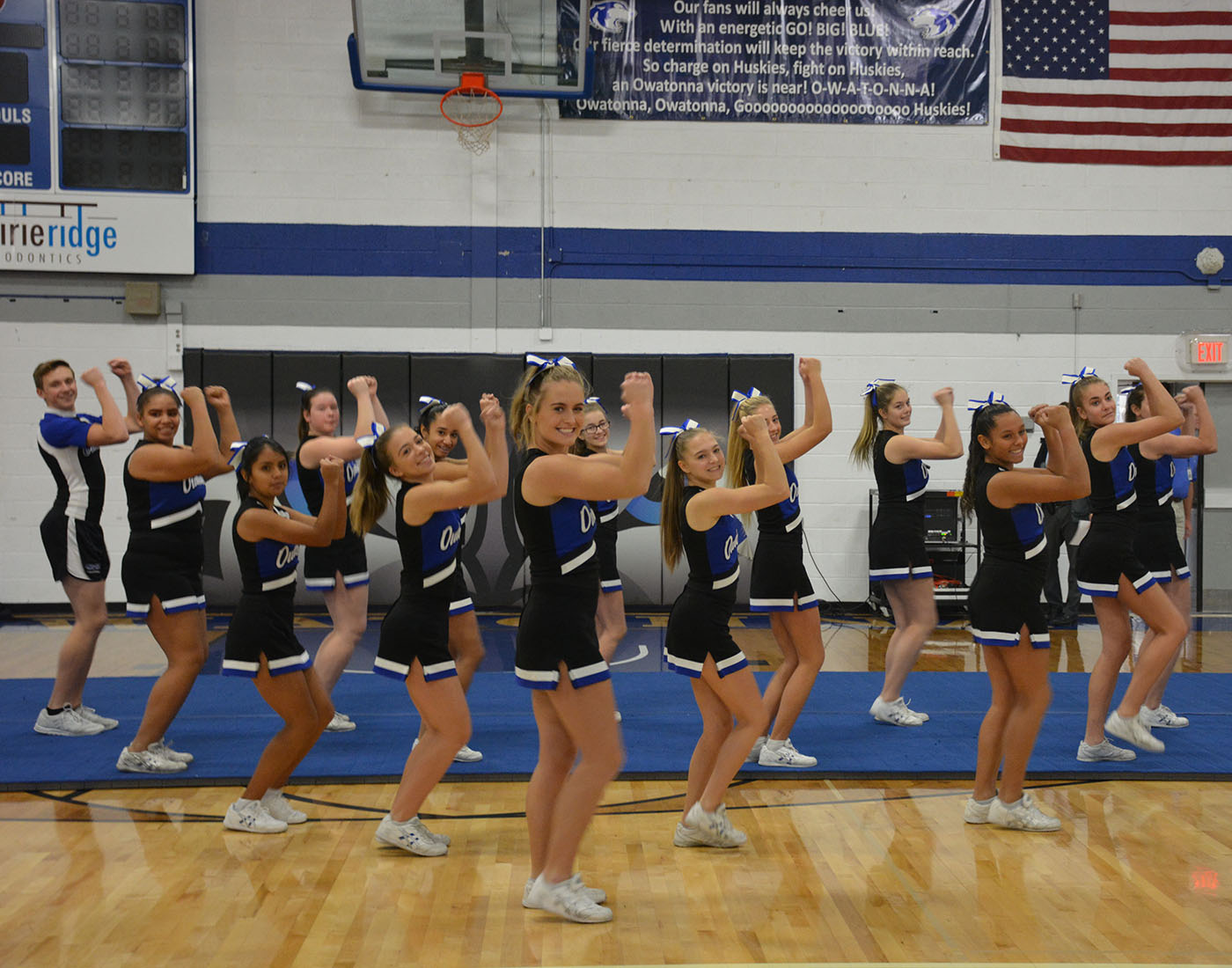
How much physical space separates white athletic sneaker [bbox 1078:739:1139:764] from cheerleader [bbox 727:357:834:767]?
1.24m

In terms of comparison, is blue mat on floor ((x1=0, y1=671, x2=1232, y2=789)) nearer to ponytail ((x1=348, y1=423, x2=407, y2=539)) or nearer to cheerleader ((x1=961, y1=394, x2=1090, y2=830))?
cheerleader ((x1=961, y1=394, x2=1090, y2=830))

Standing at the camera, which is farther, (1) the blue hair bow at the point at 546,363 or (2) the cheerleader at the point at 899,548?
(2) the cheerleader at the point at 899,548

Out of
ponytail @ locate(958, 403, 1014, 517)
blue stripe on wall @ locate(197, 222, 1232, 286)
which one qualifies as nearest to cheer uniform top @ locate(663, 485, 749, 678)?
ponytail @ locate(958, 403, 1014, 517)

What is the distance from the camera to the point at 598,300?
10.2 meters

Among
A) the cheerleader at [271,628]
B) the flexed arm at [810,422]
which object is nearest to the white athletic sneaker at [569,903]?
the cheerleader at [271,628]

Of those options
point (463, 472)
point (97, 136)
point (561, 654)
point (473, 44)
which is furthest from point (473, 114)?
point (561, 654)

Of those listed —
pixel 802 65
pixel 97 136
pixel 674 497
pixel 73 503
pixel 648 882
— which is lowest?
pixel 648 882

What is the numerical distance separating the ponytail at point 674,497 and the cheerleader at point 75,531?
2.95 metres

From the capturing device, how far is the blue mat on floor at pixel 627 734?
15.7 feet

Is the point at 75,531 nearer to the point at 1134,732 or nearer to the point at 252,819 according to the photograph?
the point at 252,819

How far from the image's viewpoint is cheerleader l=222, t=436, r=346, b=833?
159 inches

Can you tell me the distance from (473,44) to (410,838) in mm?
6934

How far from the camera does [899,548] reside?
5594mm

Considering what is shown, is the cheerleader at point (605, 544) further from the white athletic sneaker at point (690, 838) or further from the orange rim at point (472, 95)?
the orange rim at point (472, 95)
